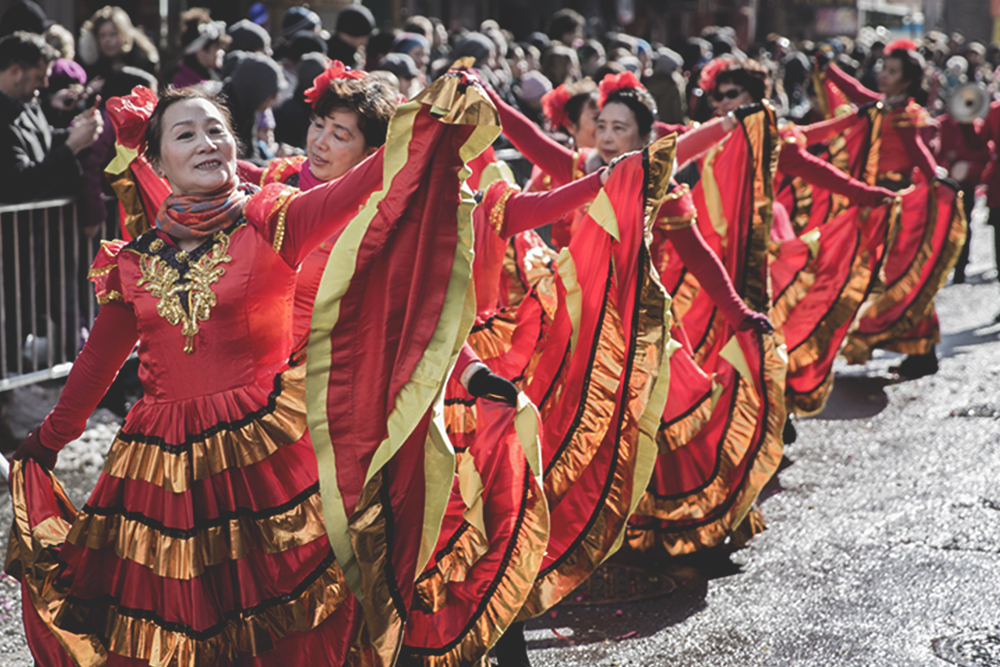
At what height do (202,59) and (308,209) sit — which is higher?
(202,59)

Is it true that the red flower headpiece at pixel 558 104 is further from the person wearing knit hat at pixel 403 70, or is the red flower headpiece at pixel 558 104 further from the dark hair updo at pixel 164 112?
the dark hair updo at pixel 164 112

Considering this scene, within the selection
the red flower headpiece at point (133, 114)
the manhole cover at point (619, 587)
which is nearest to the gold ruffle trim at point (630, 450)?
the manhole cover at point (619, 587)

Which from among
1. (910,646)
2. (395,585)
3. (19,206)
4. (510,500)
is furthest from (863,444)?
(19,206)

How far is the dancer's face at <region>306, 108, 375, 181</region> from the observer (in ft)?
10.6

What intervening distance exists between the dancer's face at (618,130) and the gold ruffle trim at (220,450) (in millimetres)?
1965

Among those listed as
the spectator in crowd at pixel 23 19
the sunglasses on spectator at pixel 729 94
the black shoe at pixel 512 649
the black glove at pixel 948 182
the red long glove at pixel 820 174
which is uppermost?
the spectator in crowd at pixel 23 19

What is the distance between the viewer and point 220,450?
8.75ft

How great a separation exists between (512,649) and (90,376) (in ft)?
4.54

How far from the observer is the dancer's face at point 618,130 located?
430 cm

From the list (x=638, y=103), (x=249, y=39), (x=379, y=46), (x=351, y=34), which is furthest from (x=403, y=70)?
(x=638, y=103)

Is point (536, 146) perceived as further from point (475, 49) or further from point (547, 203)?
point (475, 49)

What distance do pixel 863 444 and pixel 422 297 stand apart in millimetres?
3768

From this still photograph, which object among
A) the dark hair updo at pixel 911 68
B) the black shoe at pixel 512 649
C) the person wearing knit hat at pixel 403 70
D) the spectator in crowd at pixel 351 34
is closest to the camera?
the black shoe at pixel 512 649

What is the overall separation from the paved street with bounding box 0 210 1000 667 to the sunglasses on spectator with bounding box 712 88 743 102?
1727 mm
